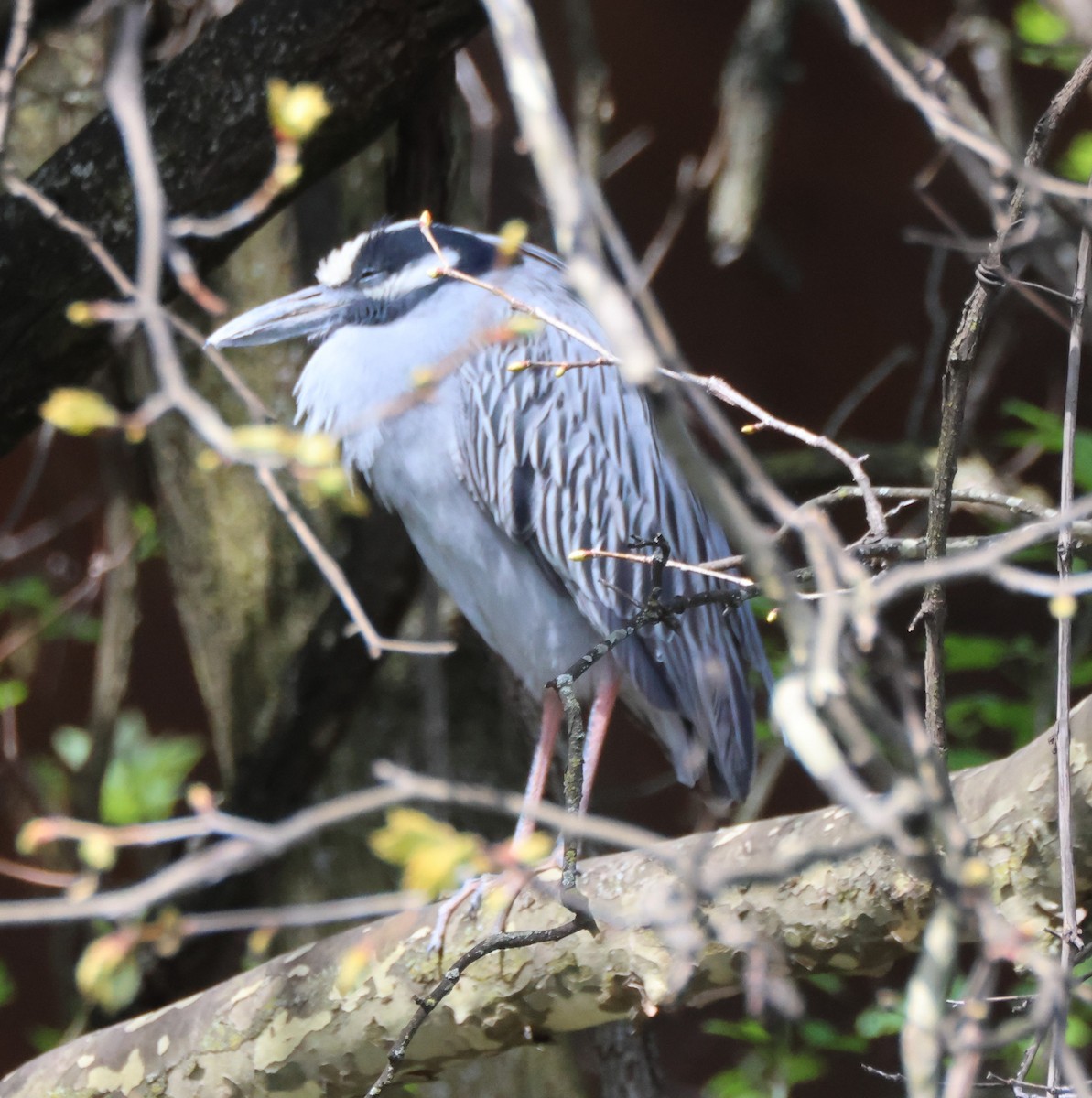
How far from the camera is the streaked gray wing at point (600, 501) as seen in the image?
2.00 m

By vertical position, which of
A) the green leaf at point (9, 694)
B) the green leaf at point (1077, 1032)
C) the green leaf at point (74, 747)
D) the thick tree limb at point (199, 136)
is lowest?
the green leaf at point (1077, 1032)

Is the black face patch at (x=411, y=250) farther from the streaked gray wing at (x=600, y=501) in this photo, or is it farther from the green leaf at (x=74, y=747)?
the green leaf at (x=74, y=747)

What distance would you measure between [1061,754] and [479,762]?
5.16 ft

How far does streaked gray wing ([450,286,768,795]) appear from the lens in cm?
200

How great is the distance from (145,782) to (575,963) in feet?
4.61

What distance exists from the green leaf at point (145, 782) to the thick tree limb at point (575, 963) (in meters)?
0.83

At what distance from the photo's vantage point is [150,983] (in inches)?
104

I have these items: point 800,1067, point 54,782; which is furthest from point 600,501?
point 54,782

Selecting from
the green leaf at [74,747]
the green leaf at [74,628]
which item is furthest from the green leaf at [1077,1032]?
the green leaf at [74,628]

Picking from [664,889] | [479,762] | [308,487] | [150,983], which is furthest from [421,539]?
[308,487]

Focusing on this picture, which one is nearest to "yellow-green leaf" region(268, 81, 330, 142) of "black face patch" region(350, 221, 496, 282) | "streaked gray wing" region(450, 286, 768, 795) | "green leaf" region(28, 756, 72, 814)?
"streaked gray wing" region(450, 286, 768, 795)

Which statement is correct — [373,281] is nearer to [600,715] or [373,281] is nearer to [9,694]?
[600,715]

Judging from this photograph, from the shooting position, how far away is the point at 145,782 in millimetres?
2580

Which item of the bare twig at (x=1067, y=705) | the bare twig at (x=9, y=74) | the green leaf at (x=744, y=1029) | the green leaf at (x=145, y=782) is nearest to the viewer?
the bare twig at (x=1067, y=705)
